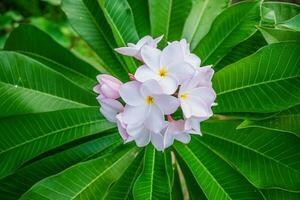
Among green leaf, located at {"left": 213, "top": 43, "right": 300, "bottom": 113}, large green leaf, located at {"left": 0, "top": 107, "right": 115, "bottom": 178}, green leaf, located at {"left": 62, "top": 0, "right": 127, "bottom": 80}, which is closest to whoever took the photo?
green leaf, located at {"left": 213, "top": 43, "right": 300, "bottom": 113}

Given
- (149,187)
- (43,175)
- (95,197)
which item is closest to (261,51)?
(149,187)

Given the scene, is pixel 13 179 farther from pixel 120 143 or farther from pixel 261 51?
pixel 261 51

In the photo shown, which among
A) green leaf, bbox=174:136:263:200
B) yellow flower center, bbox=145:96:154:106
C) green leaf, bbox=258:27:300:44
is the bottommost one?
green leaf, bbox=174:136:263:200

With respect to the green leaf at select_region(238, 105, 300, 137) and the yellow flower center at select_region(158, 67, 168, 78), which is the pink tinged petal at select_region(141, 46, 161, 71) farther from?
the green leaf at select_region(238, 105, 300, 137)

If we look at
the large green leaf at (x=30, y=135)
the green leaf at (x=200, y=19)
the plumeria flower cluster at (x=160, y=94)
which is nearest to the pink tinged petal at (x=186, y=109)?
the plumeria flower cluster at (x=160, y=94)

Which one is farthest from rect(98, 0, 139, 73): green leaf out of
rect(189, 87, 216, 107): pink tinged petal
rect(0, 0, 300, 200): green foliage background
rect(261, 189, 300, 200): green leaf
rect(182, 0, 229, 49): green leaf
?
rect(261, 189, 300, 200): green leaf

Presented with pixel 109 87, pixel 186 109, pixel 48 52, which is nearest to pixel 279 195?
pixel 186 109

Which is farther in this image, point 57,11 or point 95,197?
point 57,11
